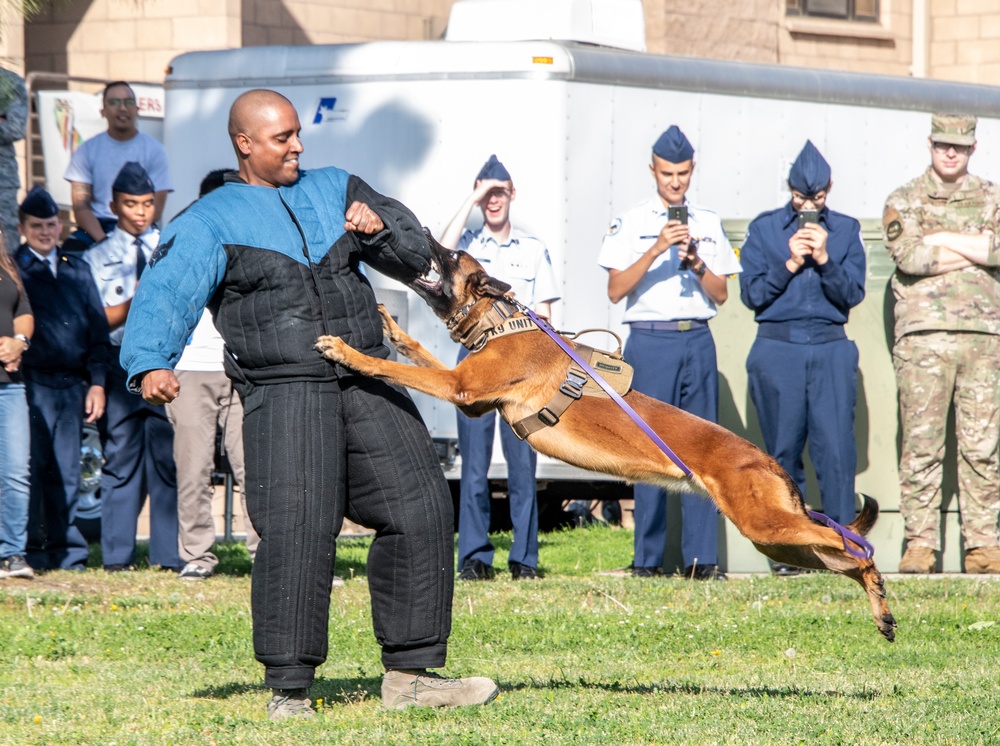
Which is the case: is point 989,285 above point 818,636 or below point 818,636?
above

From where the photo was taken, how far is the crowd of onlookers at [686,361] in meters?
8.67

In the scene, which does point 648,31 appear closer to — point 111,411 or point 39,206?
point 39,206

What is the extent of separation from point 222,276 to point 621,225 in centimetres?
412

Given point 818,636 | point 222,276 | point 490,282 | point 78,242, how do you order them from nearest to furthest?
point 222,276, point 490,282, point 818,636, point 78,242

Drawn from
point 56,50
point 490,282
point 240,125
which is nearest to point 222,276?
point 240,125

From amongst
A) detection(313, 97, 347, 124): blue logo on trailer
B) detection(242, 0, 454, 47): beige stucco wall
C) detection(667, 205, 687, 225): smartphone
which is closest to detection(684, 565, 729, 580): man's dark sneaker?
detection(667, 205, 687, 225): smartphone

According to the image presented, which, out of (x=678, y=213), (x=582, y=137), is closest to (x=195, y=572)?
(x=678, y=213)

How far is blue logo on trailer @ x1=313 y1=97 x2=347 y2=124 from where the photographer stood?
34.9 feet

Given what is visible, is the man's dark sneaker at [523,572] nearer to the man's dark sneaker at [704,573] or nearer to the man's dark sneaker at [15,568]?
the man's dark sneaker at [704,573]

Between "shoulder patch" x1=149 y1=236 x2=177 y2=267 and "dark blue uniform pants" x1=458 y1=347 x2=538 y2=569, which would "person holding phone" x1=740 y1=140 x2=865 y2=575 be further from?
"shoulder patch" x1=149 y1=236 x2=177 y2=267

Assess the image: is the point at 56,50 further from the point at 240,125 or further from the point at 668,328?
the point at 240,125

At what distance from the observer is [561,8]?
10289 mm

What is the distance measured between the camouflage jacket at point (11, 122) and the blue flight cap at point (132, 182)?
0.79 m

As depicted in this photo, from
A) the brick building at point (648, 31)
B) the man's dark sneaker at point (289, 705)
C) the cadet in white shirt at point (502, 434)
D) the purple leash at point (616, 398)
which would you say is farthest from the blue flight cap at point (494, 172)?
the brick building at point (648, 31)
